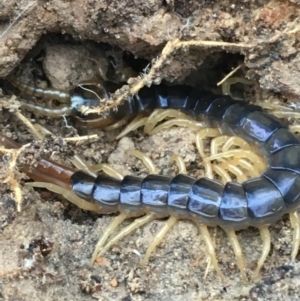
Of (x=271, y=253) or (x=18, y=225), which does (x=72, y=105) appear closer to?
(x=18, y=225)

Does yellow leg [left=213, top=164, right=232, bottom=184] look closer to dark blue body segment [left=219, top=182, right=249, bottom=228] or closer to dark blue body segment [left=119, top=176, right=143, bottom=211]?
dark blue body segment [left=219, top=182, right=249, bottom=228]

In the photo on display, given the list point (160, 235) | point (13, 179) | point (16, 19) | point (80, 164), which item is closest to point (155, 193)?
point (160, 235)

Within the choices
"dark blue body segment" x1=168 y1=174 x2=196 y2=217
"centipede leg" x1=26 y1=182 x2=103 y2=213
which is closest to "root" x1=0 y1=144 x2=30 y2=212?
"centipede leg" x1=26 y1=182 x2=103 y2=213

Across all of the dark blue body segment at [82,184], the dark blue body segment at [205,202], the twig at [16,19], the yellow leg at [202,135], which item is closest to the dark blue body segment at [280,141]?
the yellow leg at [202,135]

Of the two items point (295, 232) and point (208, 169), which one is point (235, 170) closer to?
point (208, 169)

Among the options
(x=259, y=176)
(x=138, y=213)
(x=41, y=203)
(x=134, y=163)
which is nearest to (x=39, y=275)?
(x=41, y=203)

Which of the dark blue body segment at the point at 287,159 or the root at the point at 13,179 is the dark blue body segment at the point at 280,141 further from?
the root at the point at 13,179
